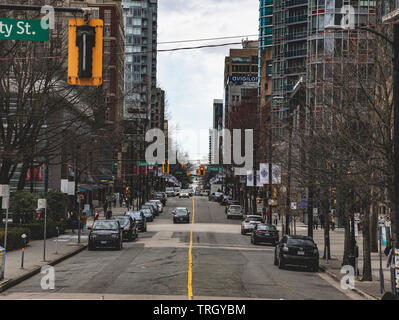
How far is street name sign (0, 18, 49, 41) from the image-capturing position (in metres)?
11.7

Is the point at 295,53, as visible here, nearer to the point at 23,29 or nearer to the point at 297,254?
the point at 297,254

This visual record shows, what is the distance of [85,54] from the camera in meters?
11.1

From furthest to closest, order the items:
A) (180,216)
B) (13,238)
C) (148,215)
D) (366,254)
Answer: (148,215) → (180,216) → (13,238) → (366,254)

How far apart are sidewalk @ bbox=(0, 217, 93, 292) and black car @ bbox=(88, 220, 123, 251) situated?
972 mm

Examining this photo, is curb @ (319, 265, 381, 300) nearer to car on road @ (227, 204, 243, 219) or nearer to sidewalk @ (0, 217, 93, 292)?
sidewalk @ (0, 217, 93, 292)

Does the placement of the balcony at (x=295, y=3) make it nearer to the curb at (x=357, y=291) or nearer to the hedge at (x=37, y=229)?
the hedge at (x=37, y=229)

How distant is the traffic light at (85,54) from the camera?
36.3 ft

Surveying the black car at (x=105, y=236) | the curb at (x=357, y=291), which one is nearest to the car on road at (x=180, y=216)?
the black car at (x=105, y=236)

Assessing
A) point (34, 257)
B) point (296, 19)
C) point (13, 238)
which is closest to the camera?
point (34, 257)

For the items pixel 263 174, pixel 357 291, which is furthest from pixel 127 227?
pixel 357 291

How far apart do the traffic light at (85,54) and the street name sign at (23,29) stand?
2.22 feet

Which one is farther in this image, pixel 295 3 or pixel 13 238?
pixel 295 3

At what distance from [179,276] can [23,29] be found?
13.6m
